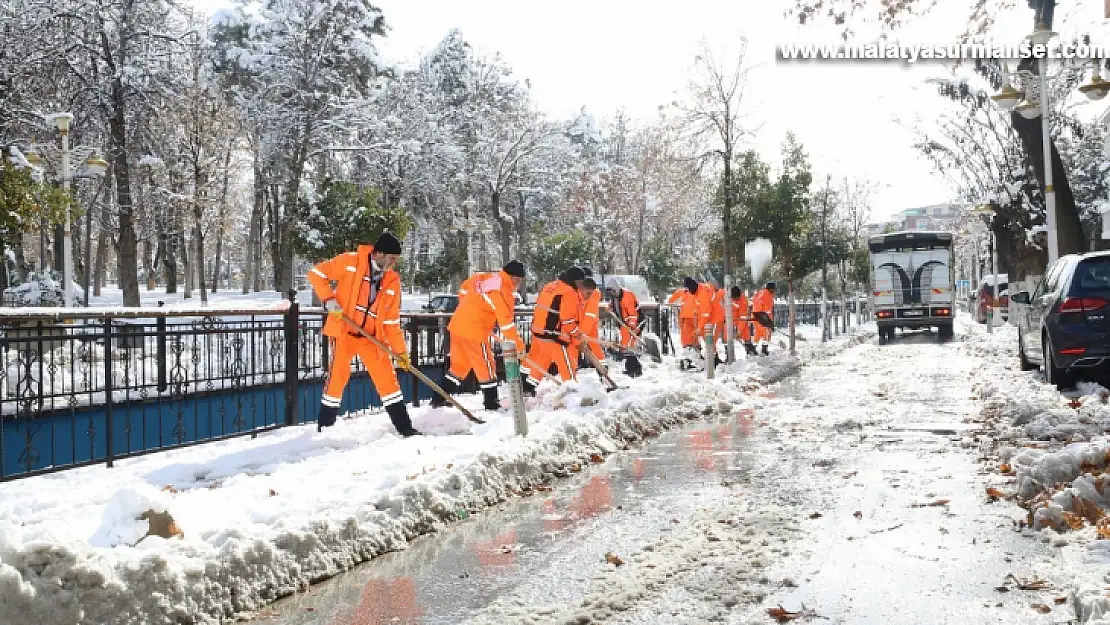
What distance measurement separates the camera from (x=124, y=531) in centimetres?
440

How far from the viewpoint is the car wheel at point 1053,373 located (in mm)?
11867

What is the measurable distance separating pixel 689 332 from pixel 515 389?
35.7 feet

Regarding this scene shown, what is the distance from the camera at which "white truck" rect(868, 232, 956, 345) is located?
29312 millimetres

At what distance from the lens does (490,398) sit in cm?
1091

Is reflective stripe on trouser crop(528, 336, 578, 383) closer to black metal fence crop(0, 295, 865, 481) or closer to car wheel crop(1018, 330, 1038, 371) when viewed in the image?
black metal fence crop(0, 295, 865, 481)

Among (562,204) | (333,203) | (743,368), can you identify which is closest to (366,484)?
(743,368)

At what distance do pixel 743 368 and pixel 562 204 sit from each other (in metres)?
40.7

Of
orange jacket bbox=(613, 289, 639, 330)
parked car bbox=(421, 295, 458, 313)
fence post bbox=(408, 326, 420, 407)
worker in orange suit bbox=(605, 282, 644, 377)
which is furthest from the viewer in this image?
parked car bbox=(421, 295, 458, 313)

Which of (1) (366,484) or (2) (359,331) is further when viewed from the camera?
(2) (359,331)

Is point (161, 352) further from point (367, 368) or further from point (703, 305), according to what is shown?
point (703, 305)

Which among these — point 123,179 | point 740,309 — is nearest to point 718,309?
point 740,309

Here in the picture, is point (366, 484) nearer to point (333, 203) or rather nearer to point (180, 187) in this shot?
point (333, 203)

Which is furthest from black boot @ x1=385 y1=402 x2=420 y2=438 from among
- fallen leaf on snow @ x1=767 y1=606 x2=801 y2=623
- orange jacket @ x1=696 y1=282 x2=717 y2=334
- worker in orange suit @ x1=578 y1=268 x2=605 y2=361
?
orange jacket @ x1=696 y1=282 x2=717 y2=334

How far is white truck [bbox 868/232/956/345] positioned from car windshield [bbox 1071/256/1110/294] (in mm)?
17937
